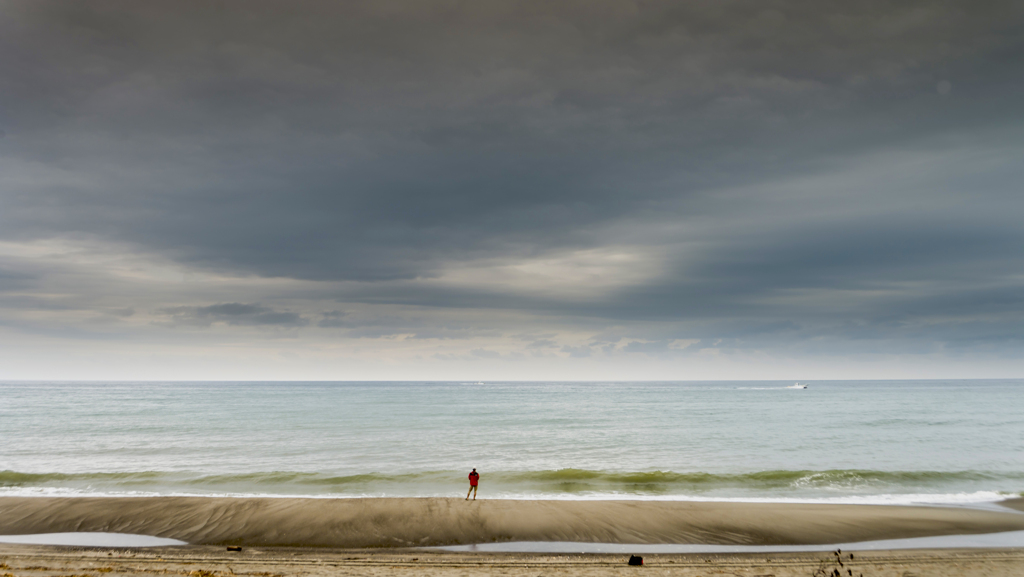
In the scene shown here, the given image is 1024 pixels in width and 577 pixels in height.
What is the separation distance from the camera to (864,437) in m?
45.2

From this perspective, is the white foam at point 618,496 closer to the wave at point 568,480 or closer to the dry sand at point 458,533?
the wave at point 568,480

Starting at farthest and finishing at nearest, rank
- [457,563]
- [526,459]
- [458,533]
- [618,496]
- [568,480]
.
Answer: [526,459] → [568,480] → [618,496] → [458,533] → [457,563]

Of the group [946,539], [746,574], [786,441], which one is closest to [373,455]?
[746,574]

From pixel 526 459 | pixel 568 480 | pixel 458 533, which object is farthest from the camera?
pixel 526 459

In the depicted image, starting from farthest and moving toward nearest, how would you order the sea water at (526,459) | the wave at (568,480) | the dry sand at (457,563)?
the wave at (568,480)
the sea water at (526,459)
the dry sand at (457,563)

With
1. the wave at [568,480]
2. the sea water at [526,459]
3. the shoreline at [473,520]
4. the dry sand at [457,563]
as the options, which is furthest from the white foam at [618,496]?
the dry sand at [457,563]

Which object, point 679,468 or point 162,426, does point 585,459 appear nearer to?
point 679,468

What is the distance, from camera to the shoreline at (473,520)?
→ 17.3m

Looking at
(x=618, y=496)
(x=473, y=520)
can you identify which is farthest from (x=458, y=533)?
(x=618, y=496)

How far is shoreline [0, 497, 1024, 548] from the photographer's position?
1727cm

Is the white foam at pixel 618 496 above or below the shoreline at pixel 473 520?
below

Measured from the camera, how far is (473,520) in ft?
61.7

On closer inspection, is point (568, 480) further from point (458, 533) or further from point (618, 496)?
point (458, 533)

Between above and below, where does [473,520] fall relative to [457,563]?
below
